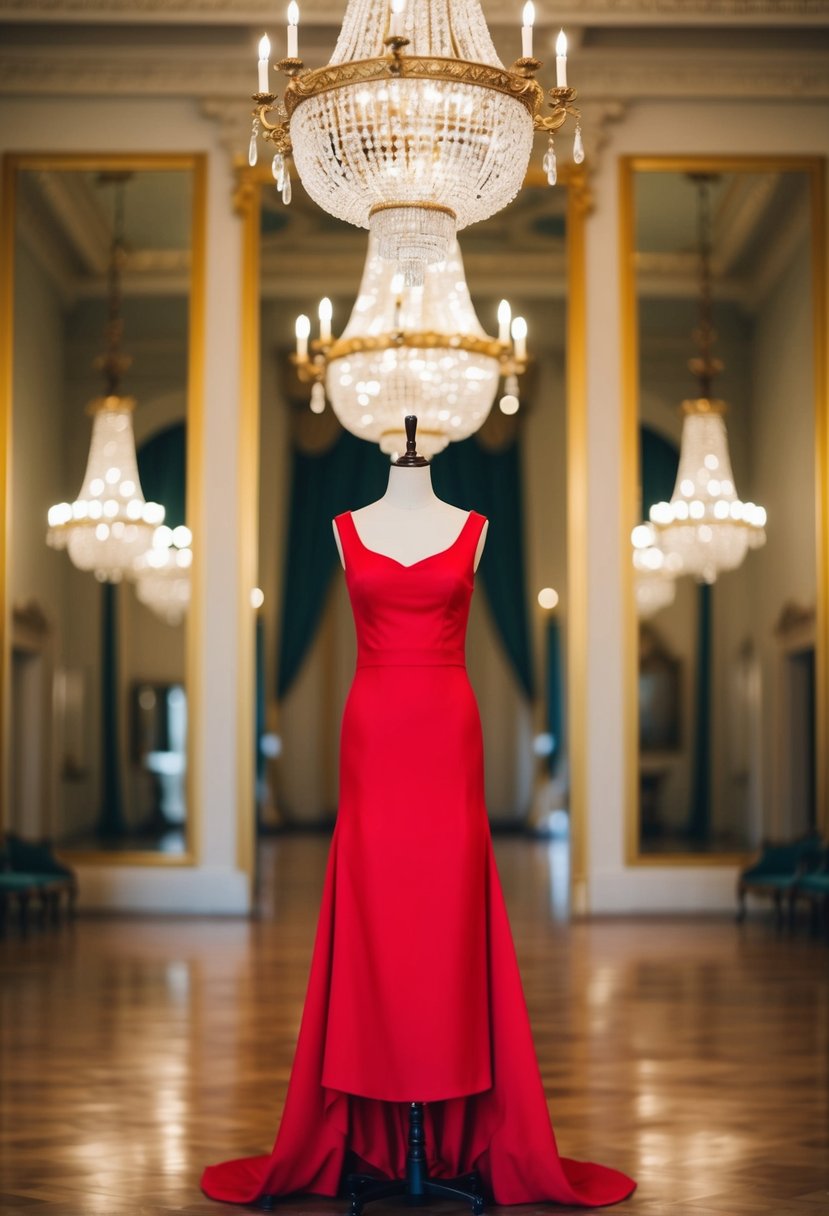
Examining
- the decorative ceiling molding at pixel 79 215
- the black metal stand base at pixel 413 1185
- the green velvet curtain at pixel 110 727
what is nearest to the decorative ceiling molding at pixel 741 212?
the decorative ceiling molding at pixel 79 215

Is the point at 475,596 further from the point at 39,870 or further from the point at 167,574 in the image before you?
the point at 39,870

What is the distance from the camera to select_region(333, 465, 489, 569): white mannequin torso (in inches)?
119

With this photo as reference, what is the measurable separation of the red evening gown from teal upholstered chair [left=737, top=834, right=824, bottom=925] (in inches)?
200

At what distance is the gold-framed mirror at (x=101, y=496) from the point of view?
810cm

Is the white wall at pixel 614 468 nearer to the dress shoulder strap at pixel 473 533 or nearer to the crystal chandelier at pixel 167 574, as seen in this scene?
the crystal chandelier at pixel 167 574

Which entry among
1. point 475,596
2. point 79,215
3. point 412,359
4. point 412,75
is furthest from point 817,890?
point 475,596

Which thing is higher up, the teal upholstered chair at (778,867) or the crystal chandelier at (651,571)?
the crystal chandelier at (651,571)

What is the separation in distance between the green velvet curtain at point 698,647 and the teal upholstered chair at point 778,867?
35cm

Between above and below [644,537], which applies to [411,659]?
below

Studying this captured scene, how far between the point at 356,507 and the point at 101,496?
7.41m

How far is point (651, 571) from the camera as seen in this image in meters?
8.20

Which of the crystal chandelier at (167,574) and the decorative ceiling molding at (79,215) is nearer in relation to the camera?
the crystal chandelier at (167,574)

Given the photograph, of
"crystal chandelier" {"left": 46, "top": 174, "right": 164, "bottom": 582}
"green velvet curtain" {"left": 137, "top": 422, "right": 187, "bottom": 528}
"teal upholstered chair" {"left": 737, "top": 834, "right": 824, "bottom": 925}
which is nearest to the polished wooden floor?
"teal upholstered chair" {"left": 737, "top": 834, "right": 824, "bottom": 925}

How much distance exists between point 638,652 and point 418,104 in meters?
4.97
